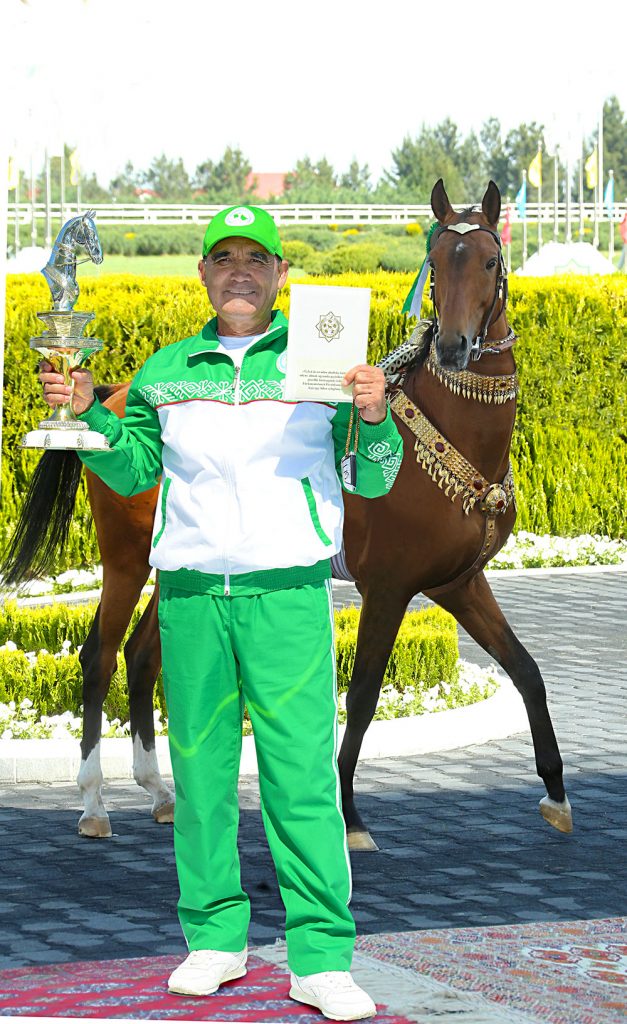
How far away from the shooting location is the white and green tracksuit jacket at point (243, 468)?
4.35 meters

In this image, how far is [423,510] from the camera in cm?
668

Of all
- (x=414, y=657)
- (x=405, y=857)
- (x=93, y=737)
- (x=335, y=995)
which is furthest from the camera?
(x=414, y=657)

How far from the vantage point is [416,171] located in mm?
111062

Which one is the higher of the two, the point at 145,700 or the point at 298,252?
the point at 298,252

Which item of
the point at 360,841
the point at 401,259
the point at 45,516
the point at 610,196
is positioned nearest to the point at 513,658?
the point at 360,841

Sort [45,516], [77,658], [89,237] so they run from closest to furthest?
[89,237], [45,516], [77,658]

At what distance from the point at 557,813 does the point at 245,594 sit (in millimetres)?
2856

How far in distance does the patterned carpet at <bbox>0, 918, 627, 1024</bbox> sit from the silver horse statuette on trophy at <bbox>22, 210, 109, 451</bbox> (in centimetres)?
149

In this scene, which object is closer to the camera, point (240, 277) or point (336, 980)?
point (336, 980)

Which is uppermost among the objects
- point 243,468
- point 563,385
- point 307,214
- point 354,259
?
point 307,214

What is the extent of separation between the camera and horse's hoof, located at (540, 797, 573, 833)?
6.66m

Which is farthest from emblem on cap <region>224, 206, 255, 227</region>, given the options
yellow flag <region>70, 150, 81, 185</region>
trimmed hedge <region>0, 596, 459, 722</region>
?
yellow flag <region>70, 150, 81, 185</region>

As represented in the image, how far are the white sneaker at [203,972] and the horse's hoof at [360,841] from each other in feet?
6.44

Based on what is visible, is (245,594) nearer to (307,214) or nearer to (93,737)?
(93,737)
